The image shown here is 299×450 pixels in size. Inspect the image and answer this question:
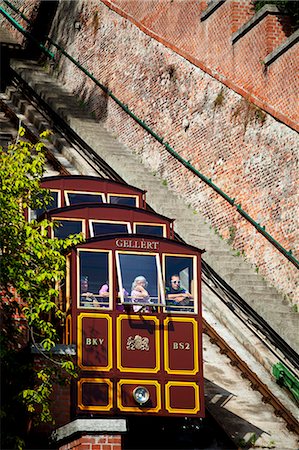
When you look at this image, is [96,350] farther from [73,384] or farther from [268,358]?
[268,358]

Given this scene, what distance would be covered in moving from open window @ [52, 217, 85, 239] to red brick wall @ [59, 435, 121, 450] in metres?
4.59

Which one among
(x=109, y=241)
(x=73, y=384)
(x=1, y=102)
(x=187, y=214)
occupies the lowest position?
(x=73, y=384)

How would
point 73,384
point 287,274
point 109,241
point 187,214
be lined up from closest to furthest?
point 73,384 < point 109,241 < point 287,274 < point 187,214

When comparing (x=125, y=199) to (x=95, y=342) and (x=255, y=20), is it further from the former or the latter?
(x=255, y=20)

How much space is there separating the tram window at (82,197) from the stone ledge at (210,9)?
366 inches

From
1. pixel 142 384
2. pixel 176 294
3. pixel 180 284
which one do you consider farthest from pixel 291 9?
pixel 142 384

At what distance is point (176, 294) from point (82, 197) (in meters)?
3.89

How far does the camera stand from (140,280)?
1695 cm

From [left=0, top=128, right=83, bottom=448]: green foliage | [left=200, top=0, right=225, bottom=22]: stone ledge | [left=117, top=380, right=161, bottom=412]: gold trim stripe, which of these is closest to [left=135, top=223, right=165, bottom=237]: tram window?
[left=117, top=380, right=161, bottom=412]: gold trim stripe

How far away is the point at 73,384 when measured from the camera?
15.9 meters

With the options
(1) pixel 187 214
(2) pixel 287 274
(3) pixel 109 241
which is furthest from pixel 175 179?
(3) pixel 109 241

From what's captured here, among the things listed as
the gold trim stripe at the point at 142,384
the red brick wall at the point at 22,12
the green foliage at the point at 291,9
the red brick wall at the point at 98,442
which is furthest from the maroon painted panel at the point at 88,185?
the red brick wall at the point at 22,12

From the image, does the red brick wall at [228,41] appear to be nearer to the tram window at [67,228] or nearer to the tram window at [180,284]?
the tram window at [67,228]

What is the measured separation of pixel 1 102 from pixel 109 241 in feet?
59.1
